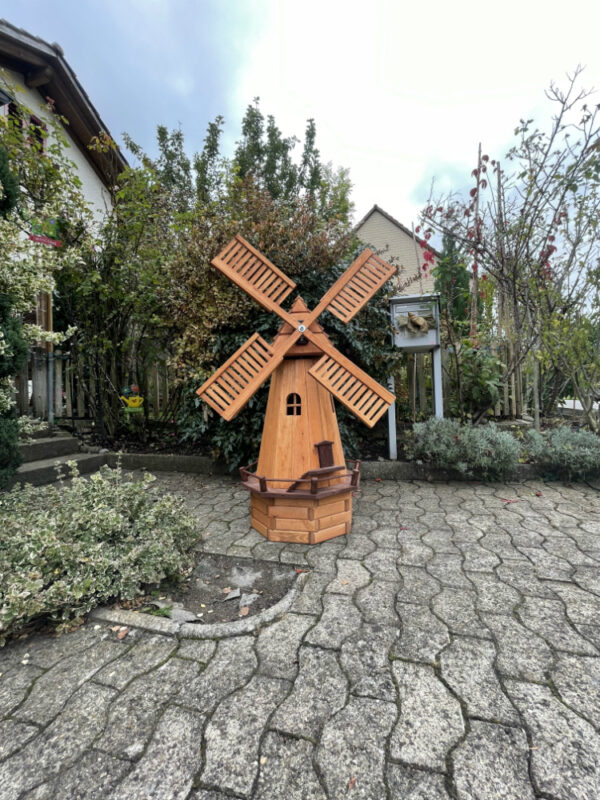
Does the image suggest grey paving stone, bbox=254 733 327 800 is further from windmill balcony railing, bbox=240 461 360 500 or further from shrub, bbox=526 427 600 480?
shrub, bbox=526 427 600 480

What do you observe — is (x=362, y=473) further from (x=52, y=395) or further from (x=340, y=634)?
(x=52, y=395)

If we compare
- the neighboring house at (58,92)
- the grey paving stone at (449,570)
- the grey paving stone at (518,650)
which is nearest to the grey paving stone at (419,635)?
the grey paving stone at (518,650)

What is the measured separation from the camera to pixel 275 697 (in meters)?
1.33

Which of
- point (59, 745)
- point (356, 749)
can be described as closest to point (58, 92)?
→ point (59, 745)

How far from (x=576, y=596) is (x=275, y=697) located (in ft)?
5.53

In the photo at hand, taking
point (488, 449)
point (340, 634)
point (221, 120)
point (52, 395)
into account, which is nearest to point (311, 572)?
point (340, 634)

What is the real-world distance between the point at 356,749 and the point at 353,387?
2.04 m

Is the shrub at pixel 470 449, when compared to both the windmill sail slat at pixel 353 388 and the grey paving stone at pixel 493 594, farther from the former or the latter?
the grey paving stone at pixel 493 594

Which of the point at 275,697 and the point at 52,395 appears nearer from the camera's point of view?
the point at 275,697

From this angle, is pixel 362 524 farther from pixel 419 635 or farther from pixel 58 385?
pixel 58 385

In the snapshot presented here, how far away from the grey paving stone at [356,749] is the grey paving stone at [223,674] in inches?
15.9

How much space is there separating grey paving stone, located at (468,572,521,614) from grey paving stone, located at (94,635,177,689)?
154cm

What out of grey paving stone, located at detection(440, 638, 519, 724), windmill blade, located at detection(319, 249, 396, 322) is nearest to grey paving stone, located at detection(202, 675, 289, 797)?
grey paving stone, located at detection(440, 638, 519, 724)

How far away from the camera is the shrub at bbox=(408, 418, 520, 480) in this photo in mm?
3949
